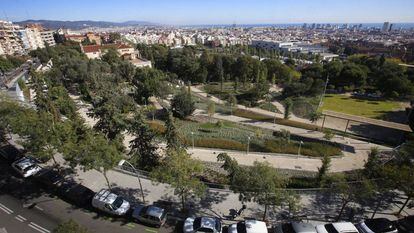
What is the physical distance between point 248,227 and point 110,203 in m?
11.2

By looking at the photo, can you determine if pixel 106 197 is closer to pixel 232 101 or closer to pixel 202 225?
pixel 202 225

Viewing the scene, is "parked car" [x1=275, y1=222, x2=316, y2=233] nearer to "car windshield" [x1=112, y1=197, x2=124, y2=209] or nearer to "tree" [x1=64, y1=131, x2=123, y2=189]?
"car windshield" [x1=112, y1=197, x2=124, y2=209]

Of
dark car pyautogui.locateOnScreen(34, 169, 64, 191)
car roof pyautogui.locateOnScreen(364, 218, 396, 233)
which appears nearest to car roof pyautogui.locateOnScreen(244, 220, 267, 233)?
car roof pyautogui.locateOnScreen(364, 218, 396, 233)

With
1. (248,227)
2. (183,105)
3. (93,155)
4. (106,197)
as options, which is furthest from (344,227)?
(183,105)

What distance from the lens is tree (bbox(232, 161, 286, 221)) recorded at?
1791 centimetres

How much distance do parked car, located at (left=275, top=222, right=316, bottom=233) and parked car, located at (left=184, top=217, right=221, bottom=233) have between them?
14.9 ft

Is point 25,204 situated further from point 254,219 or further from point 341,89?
point 341,89

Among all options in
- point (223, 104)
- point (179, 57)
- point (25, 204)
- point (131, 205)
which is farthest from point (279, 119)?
point (179, 57)

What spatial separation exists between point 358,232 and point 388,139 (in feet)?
88.3

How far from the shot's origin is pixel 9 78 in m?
59.2

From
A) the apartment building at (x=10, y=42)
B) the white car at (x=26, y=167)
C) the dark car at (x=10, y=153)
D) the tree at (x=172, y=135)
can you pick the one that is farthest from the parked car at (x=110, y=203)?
the apartment building at (x=10, y=42)

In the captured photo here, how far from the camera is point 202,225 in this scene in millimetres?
18047

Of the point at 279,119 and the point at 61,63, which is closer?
the point at 279,119

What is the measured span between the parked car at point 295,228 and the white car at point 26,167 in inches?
944
